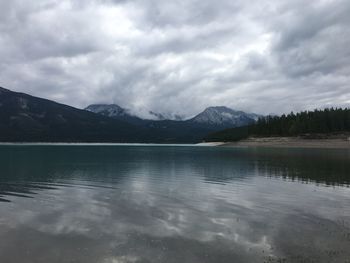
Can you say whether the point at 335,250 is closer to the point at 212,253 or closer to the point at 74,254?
the point at 212,253

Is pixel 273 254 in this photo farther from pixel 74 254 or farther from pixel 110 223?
pixel 110 223

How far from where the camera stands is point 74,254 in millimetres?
17516

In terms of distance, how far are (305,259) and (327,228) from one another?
721 centimetres

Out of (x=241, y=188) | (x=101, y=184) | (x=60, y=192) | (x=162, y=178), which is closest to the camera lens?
(x=60, y=192)

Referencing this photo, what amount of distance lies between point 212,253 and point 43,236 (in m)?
10.6

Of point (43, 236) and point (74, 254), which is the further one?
point (43, 236)

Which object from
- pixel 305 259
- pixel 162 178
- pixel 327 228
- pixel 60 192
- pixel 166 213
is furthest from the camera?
pixel 162 178

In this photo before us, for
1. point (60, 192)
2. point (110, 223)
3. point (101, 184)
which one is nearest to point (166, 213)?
point (110, 223)

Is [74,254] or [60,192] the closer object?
[74,254]

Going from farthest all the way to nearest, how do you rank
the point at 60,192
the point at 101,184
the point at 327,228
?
1. the point at 101,184
2. the point at 60,192
3. the point at 327,228

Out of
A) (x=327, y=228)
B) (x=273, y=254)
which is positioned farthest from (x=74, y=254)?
(x=327, y=228)

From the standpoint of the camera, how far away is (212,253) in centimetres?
1773

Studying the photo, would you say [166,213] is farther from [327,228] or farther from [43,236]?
[327,228]

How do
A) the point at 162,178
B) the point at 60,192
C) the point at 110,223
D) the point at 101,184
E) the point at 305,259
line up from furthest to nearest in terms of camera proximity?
the point at 162,178 → the point at 101,184 → the point at 60,192 → the point at 110,223 → the point at 305,259
